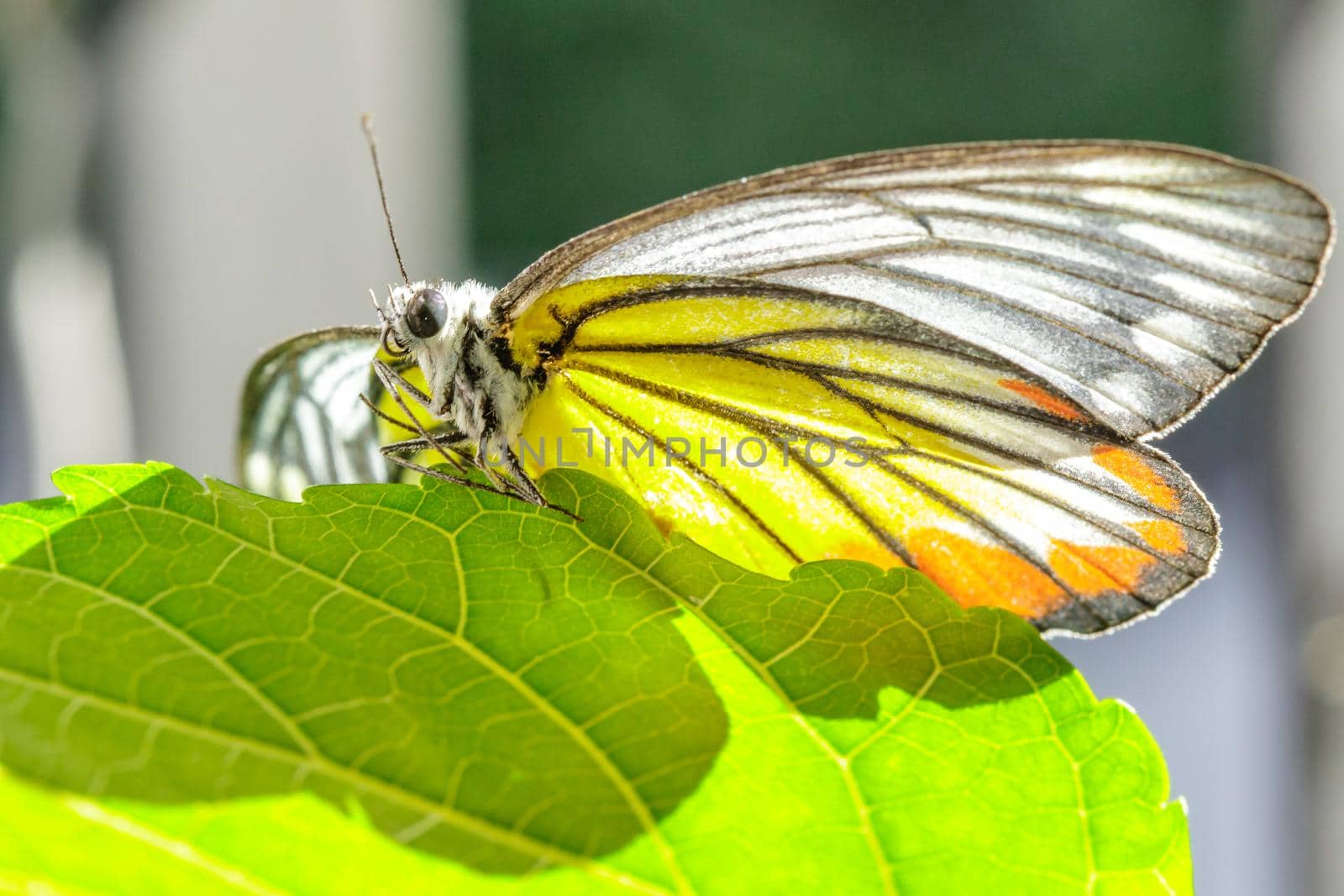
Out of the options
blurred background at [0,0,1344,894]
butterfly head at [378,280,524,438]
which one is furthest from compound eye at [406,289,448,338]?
blurred background at [0,0,1344,894]

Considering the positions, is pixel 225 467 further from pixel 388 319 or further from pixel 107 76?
pixel 388 319

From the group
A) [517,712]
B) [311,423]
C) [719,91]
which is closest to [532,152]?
[719,91]

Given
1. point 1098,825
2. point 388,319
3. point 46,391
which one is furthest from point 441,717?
point 46,391

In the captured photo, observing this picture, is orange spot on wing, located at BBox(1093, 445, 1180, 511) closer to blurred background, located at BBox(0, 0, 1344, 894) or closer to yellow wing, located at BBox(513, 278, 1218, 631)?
yellow wing, located at BBox(513, 278, 1218, 631)

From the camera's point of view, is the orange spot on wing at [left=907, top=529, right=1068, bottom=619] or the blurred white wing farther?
the orange spot on wing at [left=907, top=529, right=1068, bottom=619]

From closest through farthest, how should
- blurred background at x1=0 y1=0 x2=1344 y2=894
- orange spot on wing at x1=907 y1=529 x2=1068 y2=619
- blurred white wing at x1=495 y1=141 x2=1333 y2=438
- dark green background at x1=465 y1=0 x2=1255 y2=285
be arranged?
1. blurred white wing at x1=495 y1=141 x2=1333 y2=438
2. orange spot on wing at x1=907 y1=529 x2=1068 y2=619
3. blurred background at x1=0 y1=0 x2=1344 y2=894
4. dark green background at x1=465 y1=0 x2=1255 y2=285

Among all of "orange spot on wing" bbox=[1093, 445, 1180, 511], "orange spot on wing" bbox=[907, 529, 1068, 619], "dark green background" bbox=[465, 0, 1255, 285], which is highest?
"dark green background" bbox=[465, 0, 1255, 285]

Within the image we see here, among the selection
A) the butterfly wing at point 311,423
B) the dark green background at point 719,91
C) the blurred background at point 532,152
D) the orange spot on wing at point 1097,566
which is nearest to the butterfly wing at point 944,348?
the orange spot on wing at point 1097,566

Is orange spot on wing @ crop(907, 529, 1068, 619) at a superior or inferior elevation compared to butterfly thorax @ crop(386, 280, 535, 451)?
inferior
